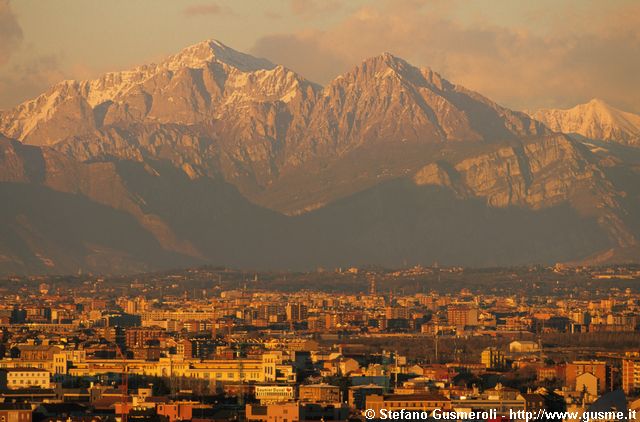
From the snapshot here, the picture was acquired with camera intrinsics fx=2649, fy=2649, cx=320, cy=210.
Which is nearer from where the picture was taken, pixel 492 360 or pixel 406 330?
pixel 492 360

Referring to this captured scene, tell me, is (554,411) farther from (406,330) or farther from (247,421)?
(406,330)

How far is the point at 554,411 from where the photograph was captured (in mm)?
87062

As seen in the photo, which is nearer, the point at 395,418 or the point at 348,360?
the point at 395,418

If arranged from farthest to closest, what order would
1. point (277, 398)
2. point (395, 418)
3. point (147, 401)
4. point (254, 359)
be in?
point (254, 359) → point (277, 398) → point (147, 401) → point (395, 418)

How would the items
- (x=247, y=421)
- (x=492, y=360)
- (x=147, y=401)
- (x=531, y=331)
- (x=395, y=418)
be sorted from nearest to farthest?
(x=395, y=418), (x=247, y=421), (x=147, y=401), (x=492, y=360), (x=531, y=331)

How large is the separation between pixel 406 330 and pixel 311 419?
113m

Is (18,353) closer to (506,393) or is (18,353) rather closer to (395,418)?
(506,393)

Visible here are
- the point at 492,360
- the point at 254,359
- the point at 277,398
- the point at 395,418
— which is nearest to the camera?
the point at 395,418

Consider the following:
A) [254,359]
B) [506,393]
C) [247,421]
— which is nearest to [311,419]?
[247,421]

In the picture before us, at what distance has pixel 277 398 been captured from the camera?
104m

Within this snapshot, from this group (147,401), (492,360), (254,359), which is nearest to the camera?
(147,401)

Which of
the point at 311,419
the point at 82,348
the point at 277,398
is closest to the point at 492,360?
the point at 82,348

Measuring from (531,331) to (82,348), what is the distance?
2118 inches

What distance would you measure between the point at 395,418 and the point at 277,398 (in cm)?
2275
